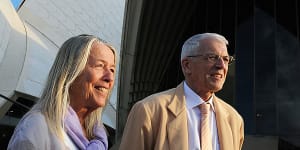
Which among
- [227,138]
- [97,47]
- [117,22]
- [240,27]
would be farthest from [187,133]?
[117,22]

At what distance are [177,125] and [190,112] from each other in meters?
0.16

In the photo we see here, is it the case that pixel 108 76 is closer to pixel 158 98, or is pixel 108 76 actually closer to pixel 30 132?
pixel 30 132

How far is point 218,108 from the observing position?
2537 millimetres

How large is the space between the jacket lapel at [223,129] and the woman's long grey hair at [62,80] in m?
0.87

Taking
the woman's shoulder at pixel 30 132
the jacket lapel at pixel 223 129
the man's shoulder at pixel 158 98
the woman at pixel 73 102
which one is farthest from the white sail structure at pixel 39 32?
the woman's shoulder at pixel 30 132

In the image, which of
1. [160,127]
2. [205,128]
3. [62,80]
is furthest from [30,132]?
[205,128]

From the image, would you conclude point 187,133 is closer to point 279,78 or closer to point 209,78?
point 209,78

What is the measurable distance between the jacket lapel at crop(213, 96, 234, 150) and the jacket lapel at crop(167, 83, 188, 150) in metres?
0.21

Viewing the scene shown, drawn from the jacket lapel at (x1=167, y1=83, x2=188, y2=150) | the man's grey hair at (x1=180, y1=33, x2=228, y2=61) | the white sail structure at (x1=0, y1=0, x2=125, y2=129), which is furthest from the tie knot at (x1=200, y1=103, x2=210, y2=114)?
the white sail structure at (x1=0, y1=0, x2=125, y2=129)

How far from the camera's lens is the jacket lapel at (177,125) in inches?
90.2

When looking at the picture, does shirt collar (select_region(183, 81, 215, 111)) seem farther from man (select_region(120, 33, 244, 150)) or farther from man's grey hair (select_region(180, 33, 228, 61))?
man's grey hair (select_region(180, 33, 228, 61))

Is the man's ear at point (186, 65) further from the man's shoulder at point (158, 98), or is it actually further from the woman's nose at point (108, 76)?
the woman's nose at point (108, 76)

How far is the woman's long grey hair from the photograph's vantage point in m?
1.61

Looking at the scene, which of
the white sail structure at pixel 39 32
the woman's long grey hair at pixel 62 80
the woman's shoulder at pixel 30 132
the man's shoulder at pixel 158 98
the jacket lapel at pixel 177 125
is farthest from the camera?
the white sail structure at pixel 39 32
